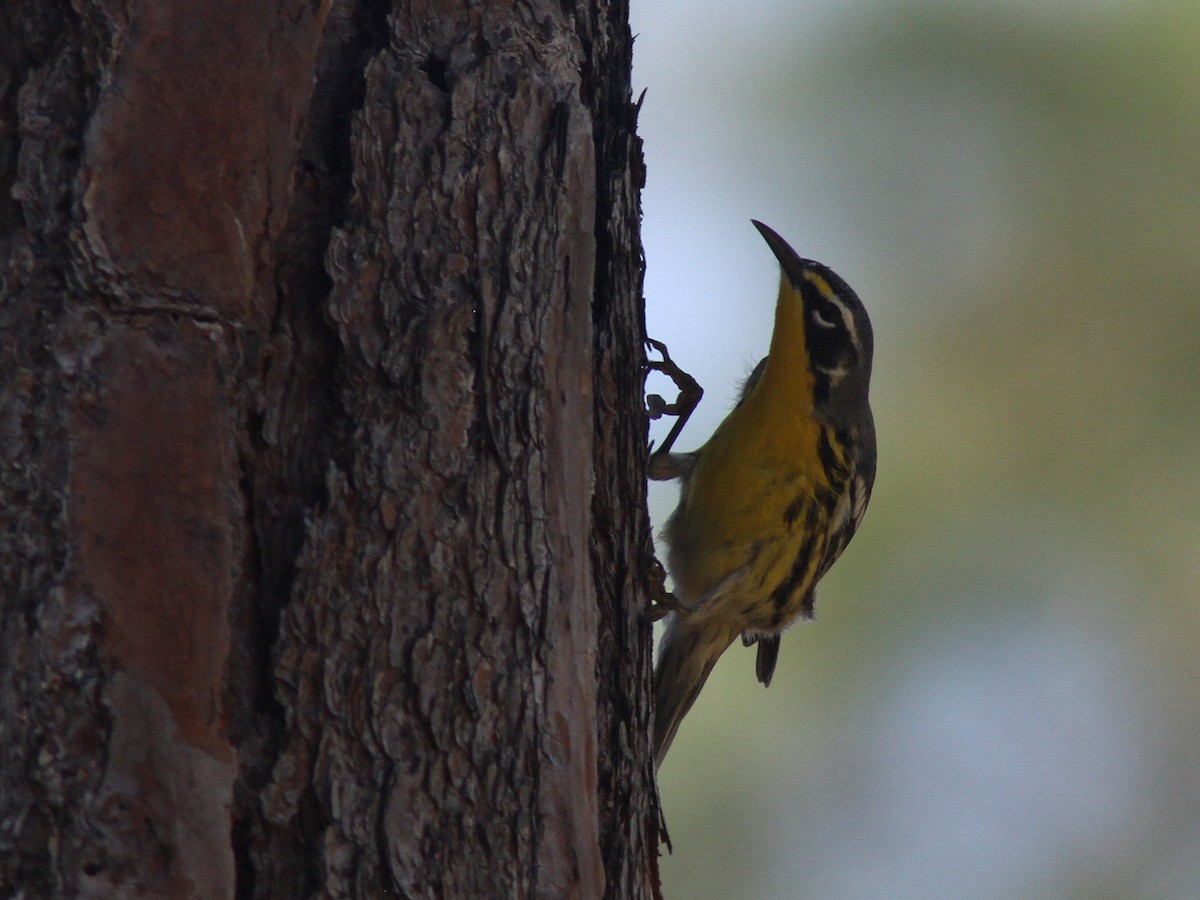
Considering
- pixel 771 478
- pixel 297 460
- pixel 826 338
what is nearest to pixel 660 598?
pixel 771 478

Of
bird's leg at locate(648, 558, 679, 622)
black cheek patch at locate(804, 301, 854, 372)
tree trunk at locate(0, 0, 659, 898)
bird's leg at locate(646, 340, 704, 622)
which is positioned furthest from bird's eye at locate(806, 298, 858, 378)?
tree trunk at locate(0, 0, 659, 898)

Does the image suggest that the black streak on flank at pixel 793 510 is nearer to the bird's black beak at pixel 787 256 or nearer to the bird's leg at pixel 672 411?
the bird's leg at pixel 672 411

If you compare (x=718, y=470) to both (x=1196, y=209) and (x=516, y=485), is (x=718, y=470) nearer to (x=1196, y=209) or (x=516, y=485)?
(x=516, y=485)

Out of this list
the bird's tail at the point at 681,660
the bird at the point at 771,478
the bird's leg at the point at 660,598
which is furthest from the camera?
the bird's tail at the point at 681,660

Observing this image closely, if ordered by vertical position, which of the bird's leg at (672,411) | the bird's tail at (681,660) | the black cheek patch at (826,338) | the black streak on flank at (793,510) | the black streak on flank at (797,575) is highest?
the black cheek patch at (826,338)

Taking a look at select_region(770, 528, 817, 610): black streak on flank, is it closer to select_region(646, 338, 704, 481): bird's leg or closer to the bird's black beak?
select_region(646, 338, 704, 481): bird's leg

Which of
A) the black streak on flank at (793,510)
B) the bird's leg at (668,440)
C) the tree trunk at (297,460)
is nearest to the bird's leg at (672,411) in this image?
the bird's leg at (668,440)
